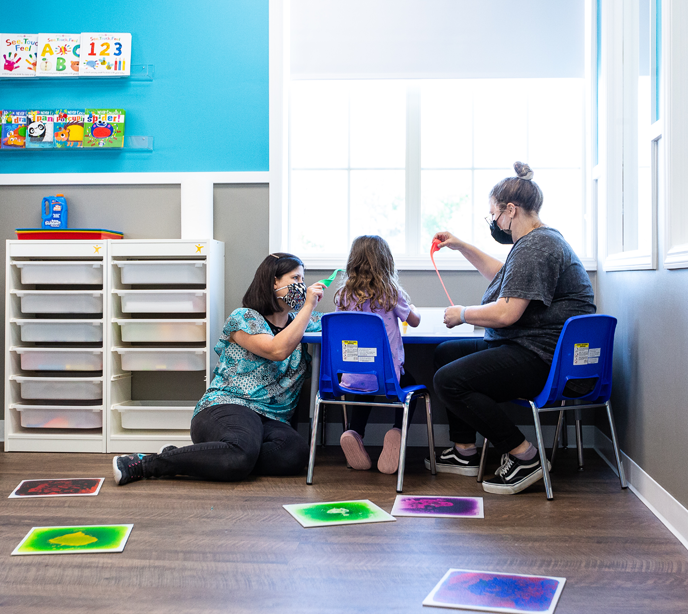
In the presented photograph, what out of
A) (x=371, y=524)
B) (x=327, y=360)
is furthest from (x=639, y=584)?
(x=327, y=360)

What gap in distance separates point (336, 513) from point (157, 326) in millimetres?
1538

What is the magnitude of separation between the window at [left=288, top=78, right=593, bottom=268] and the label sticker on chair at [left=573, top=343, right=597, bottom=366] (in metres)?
1.12

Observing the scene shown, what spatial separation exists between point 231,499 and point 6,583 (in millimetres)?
894

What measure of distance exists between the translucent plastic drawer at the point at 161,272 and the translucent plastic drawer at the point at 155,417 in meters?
0.65

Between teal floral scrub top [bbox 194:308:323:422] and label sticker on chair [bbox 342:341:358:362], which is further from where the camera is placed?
teal floral scrub top [bbox 194:308:323:422]

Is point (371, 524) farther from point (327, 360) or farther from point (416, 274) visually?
point (416, 274)

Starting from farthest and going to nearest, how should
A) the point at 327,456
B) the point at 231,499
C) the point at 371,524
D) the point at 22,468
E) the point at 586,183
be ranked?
1. the point at 586,183
2. the point at 327,456
3. the point at 22,468
4. the point at 231,499
5. the point at 371,524

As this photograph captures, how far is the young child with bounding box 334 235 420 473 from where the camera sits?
2.74 metres

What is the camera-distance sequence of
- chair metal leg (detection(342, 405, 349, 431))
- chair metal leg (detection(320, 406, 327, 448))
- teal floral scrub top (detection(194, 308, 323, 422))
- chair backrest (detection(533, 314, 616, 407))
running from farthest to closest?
chair metal leg (detection(320, 406, 327, 448)) < chair metal leg (detection(342, 405, 349, 431)) < teal floral scrub top (detection(194, 308, 323, 422)) < chair backrest (detection(533, 314, 616, 407))

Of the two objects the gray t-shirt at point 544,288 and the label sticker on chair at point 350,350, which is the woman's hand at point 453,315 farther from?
the label sticker on chair at point 350,350

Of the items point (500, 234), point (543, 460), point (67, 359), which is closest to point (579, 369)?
point (543, 460)

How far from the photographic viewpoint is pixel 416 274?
11.6 ft

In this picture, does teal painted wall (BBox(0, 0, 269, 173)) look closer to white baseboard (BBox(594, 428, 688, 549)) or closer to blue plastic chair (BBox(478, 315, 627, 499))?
blue plastic chair (BBox(478, 315, 627, 499))

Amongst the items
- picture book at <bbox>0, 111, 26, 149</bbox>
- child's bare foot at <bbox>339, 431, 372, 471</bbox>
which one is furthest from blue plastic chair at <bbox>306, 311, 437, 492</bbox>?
picture book at <bbox>0, 111, 26, 149</bbox>
